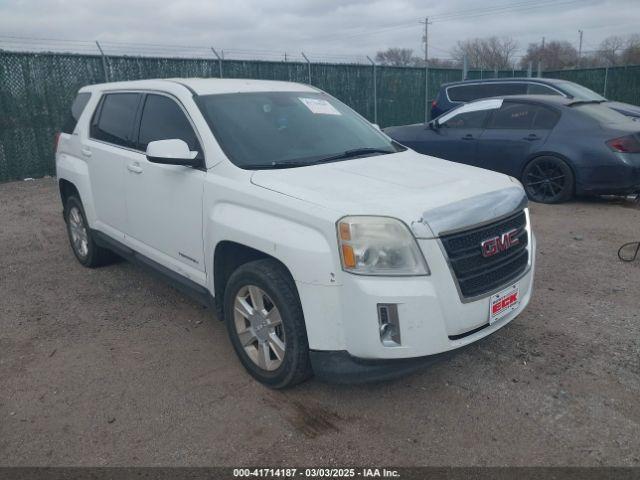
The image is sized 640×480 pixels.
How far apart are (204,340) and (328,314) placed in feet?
5.10

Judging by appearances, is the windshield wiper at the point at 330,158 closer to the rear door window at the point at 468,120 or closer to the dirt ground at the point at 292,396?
the dirt ground at the point at 292,396

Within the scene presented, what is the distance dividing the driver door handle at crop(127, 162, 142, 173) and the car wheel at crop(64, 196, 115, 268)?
51.1 inches

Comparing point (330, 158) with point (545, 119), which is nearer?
point (330, 158)

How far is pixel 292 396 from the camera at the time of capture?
10.7 feet

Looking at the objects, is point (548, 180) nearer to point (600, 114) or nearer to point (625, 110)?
point (600, 114)

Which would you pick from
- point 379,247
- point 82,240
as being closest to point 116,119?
point 82,240

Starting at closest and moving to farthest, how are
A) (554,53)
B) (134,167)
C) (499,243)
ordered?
(499,243), (134,167), (554,53)

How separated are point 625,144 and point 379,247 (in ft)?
19.5

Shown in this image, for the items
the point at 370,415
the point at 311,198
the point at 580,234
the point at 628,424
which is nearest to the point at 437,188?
the point at 311,198

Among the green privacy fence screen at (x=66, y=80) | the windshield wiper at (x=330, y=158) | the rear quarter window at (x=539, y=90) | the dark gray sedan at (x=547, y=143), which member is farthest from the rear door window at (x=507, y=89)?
the windshield wiper at (x=330, y=158)

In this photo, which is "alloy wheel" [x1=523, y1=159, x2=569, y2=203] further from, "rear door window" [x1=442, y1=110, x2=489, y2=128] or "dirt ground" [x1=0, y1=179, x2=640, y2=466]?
"dirt ground" [x1=0, y1=179, x2=640, y2=466]

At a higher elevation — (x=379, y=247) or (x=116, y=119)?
(x=116, y=119)

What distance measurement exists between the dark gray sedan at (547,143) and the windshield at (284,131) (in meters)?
4.27

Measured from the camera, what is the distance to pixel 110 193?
471 cm
